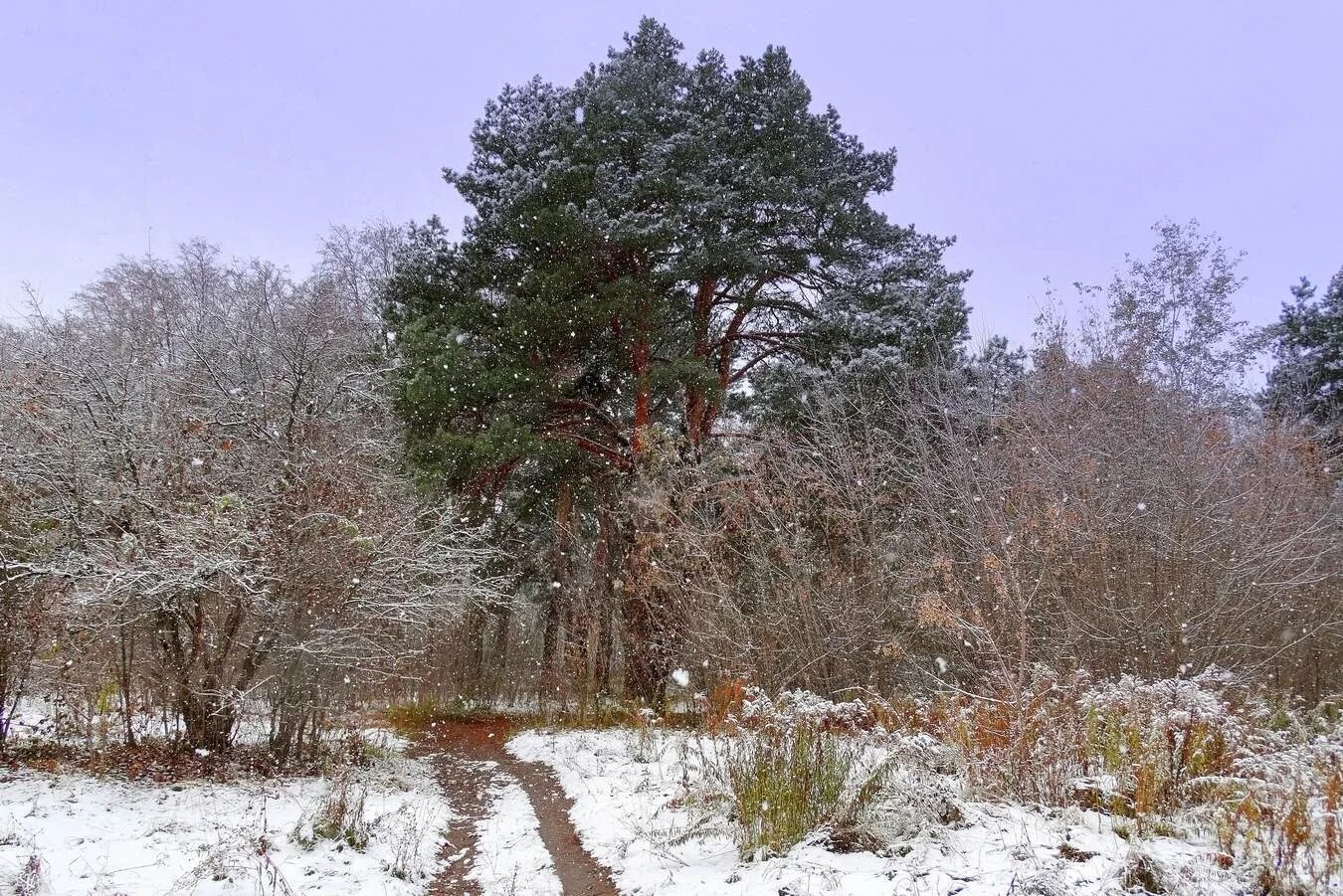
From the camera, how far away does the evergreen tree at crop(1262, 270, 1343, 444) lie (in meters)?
20.0

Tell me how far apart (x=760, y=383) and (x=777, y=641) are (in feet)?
16.5

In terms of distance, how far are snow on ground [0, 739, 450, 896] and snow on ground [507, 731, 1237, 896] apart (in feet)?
5.09

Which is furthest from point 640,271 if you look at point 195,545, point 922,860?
point 922,860

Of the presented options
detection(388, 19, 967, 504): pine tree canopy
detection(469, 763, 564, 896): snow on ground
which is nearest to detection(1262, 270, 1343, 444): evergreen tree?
detection(388, 19, 967, 504): pine tree canopy

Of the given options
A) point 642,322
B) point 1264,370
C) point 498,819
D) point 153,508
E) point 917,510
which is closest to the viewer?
point 498,819

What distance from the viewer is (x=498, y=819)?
23.9 feet

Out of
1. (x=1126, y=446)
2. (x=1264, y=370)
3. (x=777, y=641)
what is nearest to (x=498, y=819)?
(x=777, y=641)

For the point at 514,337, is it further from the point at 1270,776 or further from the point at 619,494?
the point at 1270,776

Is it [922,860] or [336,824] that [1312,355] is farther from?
[336,824]

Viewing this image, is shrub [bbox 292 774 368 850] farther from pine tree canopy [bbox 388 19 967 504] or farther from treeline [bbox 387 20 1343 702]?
pine tree canopy [bbox 388 19 967 504]

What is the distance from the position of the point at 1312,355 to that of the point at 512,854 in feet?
78.9

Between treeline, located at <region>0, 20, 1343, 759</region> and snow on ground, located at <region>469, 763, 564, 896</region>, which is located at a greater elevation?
treeline, located at <region>0, 20, 1343, 759</region>

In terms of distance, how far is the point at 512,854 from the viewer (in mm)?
6078

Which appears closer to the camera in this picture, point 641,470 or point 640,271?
point 641,470
